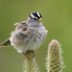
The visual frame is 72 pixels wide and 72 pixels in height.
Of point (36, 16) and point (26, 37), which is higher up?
point (36, 16)

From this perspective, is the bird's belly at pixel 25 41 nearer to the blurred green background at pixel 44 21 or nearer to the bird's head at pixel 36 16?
the bird's head at pixel 36 16

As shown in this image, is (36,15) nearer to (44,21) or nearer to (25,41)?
(25,41)

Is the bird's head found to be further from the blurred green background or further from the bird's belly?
the blurred green background

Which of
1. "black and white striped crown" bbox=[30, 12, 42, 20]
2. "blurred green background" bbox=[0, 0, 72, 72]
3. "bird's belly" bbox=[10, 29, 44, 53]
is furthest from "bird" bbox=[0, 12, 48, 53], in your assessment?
"blurred green background" bbox=[0, 0, 72, 72]

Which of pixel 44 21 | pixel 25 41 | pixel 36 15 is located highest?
pixel 44 21

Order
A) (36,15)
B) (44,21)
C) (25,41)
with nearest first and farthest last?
1. (25,41)
2. (36,15)
3. (44,21)

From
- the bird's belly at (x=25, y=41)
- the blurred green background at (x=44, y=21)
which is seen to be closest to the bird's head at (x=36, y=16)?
the bird's belly at (x=25, y=41)

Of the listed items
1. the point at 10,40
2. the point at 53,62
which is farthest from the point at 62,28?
the point at 53,62

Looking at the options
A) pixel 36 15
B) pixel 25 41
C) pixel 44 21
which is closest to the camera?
pixel 25 41

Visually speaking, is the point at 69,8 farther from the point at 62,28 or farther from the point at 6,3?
the point at 6,3

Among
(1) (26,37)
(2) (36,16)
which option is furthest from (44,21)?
(1) (26,37)
